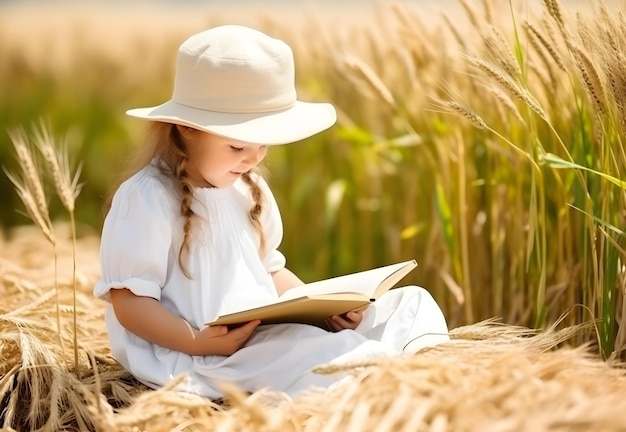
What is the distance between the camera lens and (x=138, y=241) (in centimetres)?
222

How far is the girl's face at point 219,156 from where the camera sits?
2.26m

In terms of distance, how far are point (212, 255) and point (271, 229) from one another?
247 mm

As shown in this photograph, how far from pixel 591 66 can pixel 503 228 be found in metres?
0.91

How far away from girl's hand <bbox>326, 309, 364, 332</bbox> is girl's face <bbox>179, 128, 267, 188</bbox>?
0.38 metres

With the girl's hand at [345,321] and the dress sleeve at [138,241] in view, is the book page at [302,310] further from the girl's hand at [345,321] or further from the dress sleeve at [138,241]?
the dress sleeve at [138,241]

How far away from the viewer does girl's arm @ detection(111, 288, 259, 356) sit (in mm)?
2217

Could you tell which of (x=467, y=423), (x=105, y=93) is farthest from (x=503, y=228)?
(x=105, y=93)

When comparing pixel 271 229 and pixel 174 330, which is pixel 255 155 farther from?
pixel 174 330

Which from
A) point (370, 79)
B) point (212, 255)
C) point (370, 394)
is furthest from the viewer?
point (370, 79)

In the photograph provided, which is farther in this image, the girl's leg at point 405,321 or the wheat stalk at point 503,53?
the wheat stalk at point 503,53

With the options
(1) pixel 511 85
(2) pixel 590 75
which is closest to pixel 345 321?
(1) pixel 511 85

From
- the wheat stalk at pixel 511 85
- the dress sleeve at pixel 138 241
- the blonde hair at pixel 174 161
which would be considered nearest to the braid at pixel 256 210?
the blonde hair at pixel 174 161

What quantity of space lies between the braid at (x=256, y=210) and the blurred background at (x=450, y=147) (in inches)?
11.0

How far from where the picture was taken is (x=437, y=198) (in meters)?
3.16
